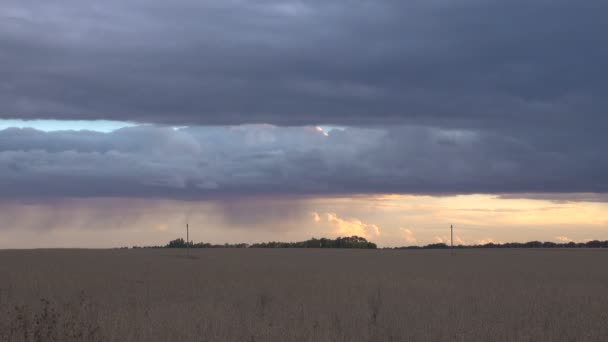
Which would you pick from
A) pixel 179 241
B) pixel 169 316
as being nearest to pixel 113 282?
pixel 169 316

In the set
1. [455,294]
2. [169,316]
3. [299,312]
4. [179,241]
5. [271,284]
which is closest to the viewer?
[169,316]

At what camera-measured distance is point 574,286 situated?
31.3 m

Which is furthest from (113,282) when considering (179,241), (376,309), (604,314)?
(179,241)

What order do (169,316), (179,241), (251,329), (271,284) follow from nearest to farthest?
(251,329)
(169,316)
(271,284)
(179,241)

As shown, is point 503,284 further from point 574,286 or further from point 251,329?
point 251,329

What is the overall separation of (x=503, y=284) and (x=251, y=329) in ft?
61.5

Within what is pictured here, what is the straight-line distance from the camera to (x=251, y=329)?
16.2 m

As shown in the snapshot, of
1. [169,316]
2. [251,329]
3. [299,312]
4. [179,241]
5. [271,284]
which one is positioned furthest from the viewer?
[179,241]

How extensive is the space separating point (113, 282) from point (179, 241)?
85.4 metres

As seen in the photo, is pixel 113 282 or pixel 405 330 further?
pixel 113 282

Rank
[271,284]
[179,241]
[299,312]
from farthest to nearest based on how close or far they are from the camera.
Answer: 1. [179,241]
2. [271,284]
3. [299,312]

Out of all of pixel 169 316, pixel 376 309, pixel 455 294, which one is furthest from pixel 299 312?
pixel 455 294

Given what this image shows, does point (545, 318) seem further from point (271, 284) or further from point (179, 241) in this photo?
point (179, 241)

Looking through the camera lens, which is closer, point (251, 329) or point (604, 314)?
point (251, 329)
